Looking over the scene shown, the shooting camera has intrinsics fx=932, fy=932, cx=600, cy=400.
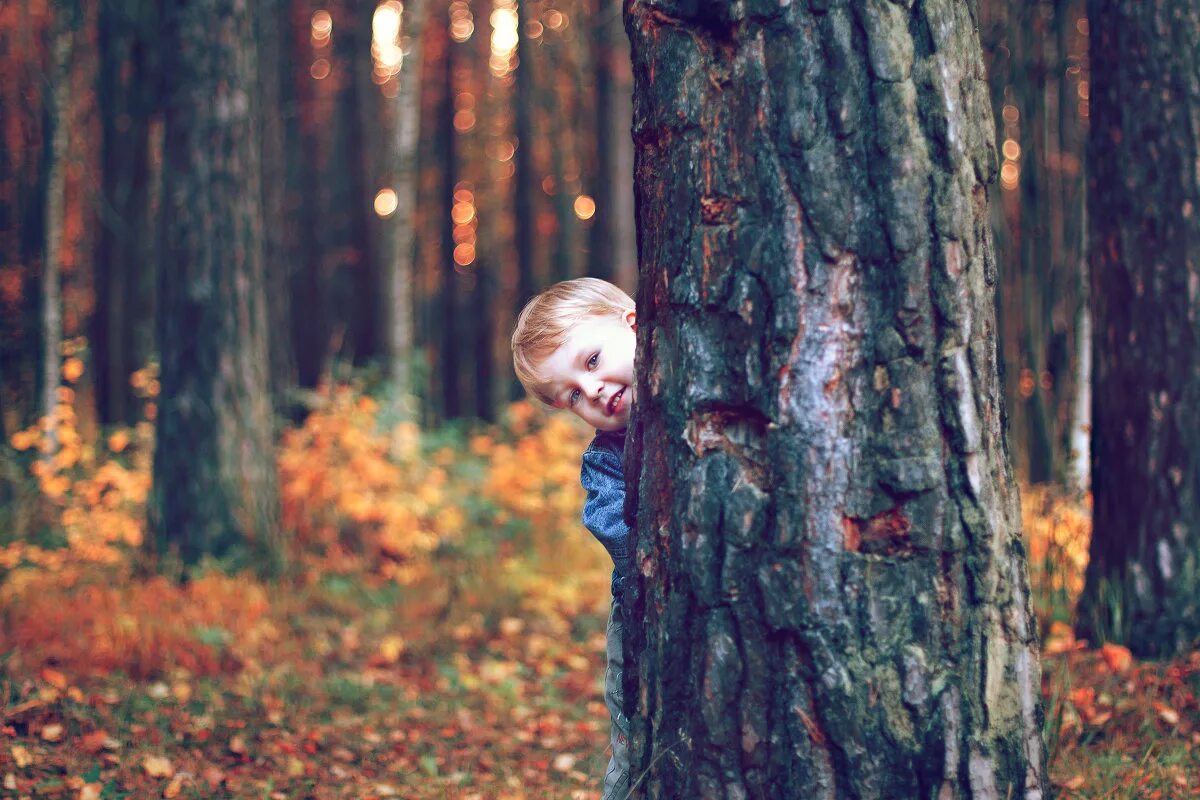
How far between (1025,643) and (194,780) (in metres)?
2.64

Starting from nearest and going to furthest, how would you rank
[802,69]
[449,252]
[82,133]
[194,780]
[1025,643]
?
[802,69], [1025,643], [194,780], [82,133], [449,252]

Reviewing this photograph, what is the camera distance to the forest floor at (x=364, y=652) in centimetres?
311

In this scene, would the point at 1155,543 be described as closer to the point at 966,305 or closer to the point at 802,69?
the point at 966,305

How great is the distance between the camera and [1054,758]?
109 inches

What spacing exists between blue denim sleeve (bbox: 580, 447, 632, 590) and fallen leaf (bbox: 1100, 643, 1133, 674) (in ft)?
6.85

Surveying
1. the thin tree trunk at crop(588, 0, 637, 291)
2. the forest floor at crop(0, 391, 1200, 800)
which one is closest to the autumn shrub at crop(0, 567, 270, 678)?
the forest floor at crop(0, 391, 1200, 800)

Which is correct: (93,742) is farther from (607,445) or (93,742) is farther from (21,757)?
(607,445)

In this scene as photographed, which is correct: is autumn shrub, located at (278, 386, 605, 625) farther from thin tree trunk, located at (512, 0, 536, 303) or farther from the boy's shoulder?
thin tree trunk, located at (512, 0, 536, 303)

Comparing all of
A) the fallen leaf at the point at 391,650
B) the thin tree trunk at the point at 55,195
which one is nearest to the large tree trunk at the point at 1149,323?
the fallen leaf at the point at 391,650

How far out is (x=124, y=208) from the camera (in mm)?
13133

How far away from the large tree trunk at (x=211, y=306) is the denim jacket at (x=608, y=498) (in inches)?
167

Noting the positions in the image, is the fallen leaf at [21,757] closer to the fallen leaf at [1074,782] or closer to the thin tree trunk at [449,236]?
the fallen leaf at [1074,782]

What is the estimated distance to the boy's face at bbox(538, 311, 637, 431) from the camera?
2.48m

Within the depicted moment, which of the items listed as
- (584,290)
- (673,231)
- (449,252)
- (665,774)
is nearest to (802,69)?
(673,231)
